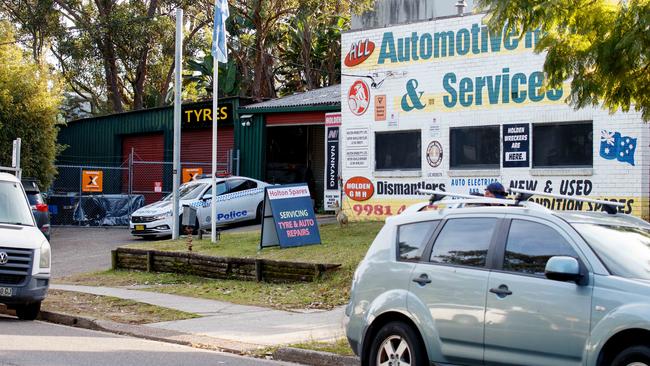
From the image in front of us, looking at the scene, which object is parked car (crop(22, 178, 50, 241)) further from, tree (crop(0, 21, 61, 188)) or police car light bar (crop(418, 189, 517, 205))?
police car light bar (crop(418, 189, 517, 205))

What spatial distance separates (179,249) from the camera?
1964 cm

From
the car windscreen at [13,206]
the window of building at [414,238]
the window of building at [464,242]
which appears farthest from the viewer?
the car windscreen at [13,206]

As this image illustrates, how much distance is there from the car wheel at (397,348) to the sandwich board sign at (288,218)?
10185mm

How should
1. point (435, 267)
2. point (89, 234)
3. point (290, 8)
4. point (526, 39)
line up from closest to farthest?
point (435, 267), point (526, 39), point (89, 234), point (290, 8)

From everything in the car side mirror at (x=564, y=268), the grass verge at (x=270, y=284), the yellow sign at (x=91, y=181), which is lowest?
the grass verge at (x=270, y=284)

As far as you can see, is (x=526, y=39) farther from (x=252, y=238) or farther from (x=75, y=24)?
(x=75, y=24)

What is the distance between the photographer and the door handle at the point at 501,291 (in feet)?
23.1

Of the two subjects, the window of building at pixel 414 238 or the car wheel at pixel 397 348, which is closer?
the car wheel at pixel 397 348

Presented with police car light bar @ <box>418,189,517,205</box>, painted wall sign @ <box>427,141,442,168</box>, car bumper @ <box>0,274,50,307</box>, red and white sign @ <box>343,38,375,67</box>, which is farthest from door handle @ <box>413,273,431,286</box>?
red and white sign @ <box>343,38,375,67</box>

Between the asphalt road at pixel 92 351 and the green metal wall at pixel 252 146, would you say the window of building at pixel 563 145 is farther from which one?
the green metal wall at pixel 252 146

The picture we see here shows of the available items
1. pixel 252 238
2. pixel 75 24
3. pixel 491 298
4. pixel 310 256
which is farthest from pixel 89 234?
pixel 491 298

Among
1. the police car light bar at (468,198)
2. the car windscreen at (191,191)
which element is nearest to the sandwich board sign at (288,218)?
the car windscreen at (191,191)

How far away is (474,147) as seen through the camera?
2109cm

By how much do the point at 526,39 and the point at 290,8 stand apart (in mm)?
22898
